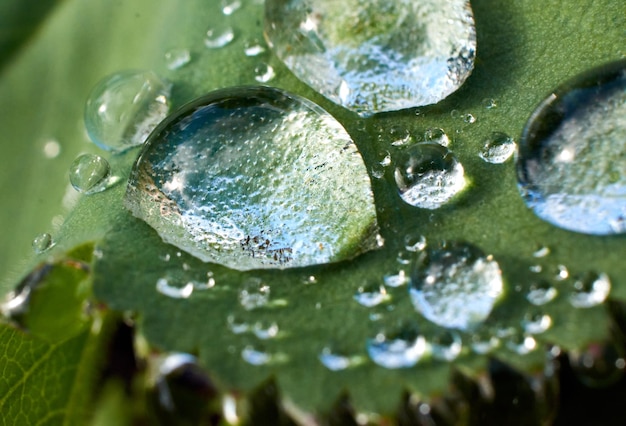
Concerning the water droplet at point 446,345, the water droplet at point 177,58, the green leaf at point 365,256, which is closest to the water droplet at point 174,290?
the green leaf at point 365,256

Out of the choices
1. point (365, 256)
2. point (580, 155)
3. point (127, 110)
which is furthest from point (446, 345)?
point (127, 110)

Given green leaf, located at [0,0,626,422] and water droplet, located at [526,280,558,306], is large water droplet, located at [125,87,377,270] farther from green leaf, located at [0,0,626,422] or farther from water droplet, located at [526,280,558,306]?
water droplet, located at [526,280,558,306]

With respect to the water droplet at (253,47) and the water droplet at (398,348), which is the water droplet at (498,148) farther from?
the water droplet at (253,47)

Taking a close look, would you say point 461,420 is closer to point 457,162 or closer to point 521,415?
point 521,415

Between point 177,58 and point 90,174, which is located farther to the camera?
point 177,58

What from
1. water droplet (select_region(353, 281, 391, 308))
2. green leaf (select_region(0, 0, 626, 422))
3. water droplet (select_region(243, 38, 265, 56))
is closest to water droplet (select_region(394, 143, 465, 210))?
Result: green leaf (select_region(0, 0, 626, 422))

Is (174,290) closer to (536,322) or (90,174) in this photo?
(90,174)
